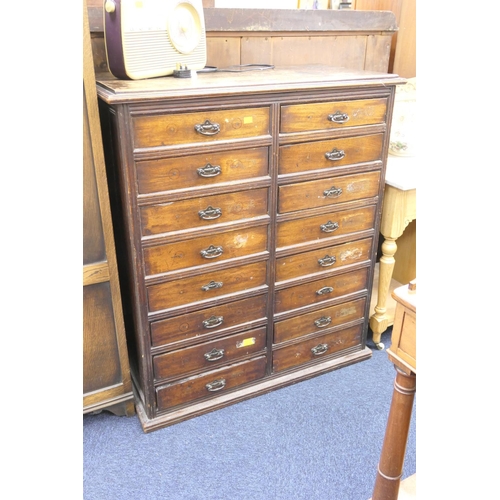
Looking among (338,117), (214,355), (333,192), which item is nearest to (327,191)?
(333,192)

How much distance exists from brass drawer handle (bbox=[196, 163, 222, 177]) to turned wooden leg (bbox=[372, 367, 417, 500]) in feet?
2.57

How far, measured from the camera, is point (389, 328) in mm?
2352

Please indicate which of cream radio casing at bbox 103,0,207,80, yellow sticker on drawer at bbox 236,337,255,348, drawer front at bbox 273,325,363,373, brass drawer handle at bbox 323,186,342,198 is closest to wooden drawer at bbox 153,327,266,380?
yellow sticker on drawer at bbox 236,337,255,348

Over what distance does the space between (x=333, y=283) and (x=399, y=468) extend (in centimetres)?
86

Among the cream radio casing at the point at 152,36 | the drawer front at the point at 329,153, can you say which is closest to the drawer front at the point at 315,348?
the drawer front at the point at 329,153

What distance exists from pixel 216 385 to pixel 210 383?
0.03m

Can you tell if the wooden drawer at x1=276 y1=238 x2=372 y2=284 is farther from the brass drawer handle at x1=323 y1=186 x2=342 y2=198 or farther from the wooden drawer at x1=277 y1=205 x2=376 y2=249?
the brass drawer handle at x1=323 y1=186 x2=342 y2=198

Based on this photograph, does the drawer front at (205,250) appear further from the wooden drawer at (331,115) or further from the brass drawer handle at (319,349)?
the brass drawer handle at (319,349)

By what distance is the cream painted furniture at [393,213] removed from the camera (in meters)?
1.89

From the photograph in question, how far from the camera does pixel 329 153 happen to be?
1620 mm

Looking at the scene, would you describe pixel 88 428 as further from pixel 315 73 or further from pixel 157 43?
pixel 315 73

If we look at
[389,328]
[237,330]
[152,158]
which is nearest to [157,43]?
[152,158]

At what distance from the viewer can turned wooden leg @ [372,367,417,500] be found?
1.03 m

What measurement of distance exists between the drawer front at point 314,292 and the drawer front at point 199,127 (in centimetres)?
64
